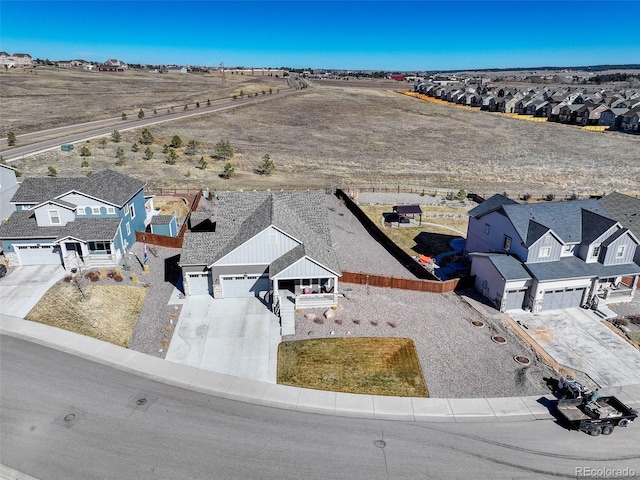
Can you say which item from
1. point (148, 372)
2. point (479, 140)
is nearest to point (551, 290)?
point (148, 372)

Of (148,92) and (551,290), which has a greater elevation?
(148,92)

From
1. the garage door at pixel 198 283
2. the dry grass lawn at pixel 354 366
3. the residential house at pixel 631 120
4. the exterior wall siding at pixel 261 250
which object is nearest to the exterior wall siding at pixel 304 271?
the exterior wall siding at pixel 261 250

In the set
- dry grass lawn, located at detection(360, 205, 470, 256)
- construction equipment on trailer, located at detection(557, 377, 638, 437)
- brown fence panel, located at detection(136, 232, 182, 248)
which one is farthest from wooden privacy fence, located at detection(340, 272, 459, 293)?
brown fence panel, located at detection(136, 232, 182, 248)

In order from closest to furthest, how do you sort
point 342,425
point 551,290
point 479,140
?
1. point 342,425
2. point 551,290
3. point 479,140

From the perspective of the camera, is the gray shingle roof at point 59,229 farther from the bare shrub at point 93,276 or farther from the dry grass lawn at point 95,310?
the dry grass lawn at point 95,310

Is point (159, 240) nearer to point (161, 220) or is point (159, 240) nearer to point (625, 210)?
point (161, 220)

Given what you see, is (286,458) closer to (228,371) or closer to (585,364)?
(228,371)

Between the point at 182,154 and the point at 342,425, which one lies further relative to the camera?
the point at 182,154
